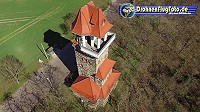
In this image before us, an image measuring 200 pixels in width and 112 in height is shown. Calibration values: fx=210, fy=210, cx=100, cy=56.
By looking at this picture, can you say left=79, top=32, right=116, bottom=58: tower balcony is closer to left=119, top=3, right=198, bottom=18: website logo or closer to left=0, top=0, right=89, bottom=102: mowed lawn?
left=0, top=0, right=89, bottom=102: mowed lawn

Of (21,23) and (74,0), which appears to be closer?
(21,23)

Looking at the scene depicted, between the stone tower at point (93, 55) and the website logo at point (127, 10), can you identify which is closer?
the stone tower at point (93, 55)

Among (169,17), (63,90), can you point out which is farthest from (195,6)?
(63,90)

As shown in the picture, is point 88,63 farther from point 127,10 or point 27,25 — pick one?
point 127,10

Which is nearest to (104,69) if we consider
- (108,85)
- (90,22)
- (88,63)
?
(88,63)

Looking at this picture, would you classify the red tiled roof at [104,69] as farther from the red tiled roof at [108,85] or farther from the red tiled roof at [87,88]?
the red tiled roof at [108,85]

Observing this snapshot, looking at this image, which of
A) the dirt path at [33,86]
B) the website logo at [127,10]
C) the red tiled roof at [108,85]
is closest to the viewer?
the red tiled roof at [108,85]

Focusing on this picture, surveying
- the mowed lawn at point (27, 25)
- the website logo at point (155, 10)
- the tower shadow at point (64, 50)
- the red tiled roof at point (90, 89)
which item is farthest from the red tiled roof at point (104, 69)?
the website logo at point (155, 10)

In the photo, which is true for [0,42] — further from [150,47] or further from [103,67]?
[150,47]
